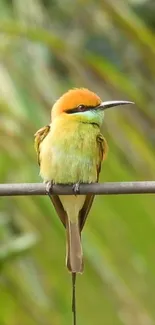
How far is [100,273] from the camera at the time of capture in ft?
6.31

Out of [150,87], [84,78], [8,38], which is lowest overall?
[150,87]

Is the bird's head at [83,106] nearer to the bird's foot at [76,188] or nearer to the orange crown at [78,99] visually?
the orange crown at [78,99]

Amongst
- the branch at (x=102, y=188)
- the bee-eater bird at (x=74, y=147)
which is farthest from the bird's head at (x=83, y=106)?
the branch at (x=102, y=188)

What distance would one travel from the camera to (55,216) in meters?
1.79

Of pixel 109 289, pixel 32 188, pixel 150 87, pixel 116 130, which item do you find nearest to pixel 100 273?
pixel 109 289

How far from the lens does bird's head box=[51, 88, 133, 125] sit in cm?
144

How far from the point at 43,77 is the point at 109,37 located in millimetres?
828

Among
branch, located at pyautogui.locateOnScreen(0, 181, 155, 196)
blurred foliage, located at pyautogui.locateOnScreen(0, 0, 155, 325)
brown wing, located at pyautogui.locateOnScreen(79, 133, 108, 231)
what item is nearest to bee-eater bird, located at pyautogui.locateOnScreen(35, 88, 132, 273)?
brown wing, located at pyautogui.locateOnScreen(79, 133, 108, 231)

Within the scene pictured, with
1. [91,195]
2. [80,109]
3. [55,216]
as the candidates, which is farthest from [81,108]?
[55,216]

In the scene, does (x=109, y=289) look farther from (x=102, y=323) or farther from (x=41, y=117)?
(x=41, y=117)

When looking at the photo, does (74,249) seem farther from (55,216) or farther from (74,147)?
(55,216)

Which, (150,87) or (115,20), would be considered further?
(150,87)

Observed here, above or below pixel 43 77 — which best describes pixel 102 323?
below

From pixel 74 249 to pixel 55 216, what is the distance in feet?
1.30
